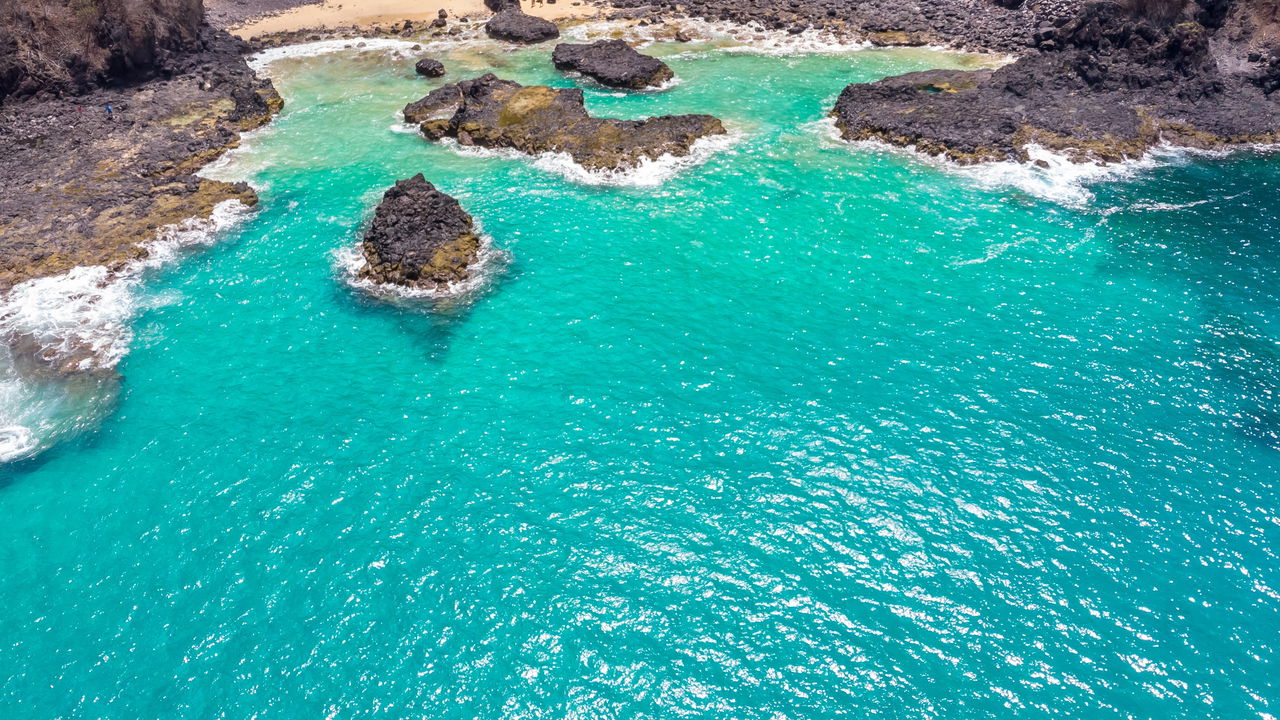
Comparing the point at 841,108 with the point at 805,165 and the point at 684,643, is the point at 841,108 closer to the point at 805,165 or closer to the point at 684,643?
the point at 805,165

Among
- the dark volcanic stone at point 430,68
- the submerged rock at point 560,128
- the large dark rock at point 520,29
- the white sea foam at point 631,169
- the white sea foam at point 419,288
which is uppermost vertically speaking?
the large dark rock at point 520,29

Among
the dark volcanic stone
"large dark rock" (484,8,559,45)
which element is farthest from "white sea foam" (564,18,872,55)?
the dark volcanic stone

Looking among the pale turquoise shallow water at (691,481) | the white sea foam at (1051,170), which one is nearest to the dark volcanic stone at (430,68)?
the pale turquoise shallow water at (691,481)

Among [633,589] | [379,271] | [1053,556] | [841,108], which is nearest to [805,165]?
[841,108]

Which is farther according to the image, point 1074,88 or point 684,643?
point 1074,88

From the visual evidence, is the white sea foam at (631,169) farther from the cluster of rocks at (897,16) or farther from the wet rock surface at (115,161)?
the cluster of rocks at (897,16)
